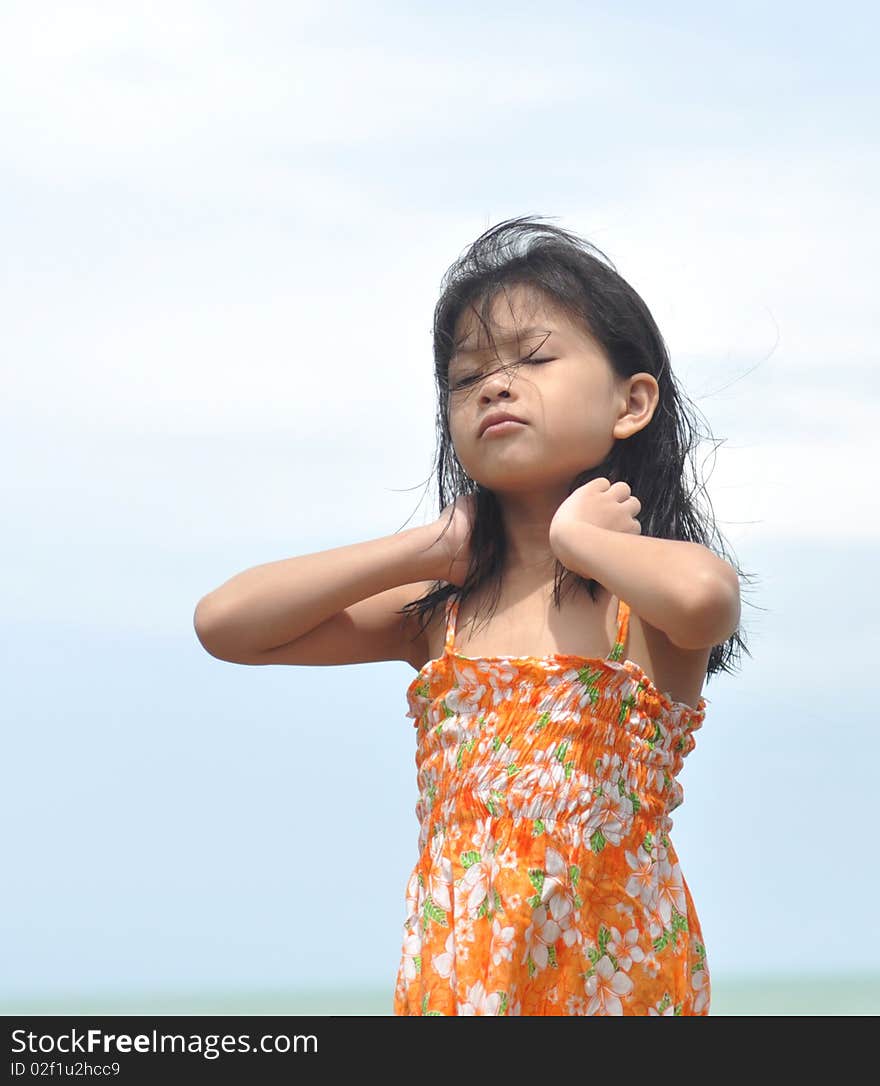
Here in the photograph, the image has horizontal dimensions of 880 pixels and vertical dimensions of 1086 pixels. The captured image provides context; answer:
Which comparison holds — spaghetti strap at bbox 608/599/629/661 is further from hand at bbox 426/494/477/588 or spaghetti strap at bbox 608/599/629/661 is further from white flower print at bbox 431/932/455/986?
white flower print at bbox 431/932/455/986

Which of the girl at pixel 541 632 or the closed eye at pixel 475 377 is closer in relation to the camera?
the girl at pixel 541 632

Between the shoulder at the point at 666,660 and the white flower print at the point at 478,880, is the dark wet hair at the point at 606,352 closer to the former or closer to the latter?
the shoulder at the point at 666,660

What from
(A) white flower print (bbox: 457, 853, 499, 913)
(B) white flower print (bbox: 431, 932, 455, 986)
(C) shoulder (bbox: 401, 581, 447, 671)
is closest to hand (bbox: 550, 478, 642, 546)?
(C) shoulder (bbox: 401, 581, 447, 671)

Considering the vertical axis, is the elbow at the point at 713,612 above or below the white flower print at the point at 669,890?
above

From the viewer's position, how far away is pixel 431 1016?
1.98 metres

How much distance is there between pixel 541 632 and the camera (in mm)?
2150

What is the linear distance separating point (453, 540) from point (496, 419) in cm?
18

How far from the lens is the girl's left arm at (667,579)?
1.96 metres

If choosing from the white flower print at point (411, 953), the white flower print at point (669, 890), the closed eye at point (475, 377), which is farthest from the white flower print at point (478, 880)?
the closed eye at point (475, 377)

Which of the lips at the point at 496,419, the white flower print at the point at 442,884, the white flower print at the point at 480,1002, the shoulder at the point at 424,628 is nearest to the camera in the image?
the white flower print at the point at 480,1002

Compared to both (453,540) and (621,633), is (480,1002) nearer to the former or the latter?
(621,633)

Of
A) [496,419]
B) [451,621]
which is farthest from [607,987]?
[496,419]

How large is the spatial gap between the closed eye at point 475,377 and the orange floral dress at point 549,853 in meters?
0.32
